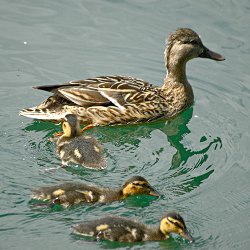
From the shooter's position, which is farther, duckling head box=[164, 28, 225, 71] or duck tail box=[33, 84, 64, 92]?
duckling head box=[164, 28, 225, 71]

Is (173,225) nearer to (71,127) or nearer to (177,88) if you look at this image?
(71,127)

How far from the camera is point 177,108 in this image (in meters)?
10.1

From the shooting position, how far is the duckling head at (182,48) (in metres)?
10.3

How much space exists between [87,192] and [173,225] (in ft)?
2.96

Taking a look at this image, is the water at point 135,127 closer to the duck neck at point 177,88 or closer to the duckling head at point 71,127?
the duck neck at point 177,88

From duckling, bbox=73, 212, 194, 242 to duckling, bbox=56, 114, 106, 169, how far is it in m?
1.21

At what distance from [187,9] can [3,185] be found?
5180 mm

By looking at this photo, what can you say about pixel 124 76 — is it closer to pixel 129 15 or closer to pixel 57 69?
pixel 57 69

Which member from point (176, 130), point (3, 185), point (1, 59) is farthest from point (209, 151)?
point (1, 59)

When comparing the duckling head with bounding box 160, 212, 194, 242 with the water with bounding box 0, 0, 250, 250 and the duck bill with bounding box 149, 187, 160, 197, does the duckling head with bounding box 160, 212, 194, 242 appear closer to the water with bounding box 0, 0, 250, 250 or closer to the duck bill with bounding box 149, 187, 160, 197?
the water with bounding box 0, 0, 250, 250

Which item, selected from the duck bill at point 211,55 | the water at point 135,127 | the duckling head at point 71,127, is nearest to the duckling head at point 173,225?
the water at point 135,127

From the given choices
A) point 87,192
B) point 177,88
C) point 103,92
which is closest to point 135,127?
point 103,92

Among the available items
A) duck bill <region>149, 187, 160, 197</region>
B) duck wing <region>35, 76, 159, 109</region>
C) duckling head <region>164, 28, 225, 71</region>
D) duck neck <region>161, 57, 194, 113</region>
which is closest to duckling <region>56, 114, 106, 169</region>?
duck bill <region>149, 187, 160, 197</region>

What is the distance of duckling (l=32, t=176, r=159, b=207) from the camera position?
7.61 m
